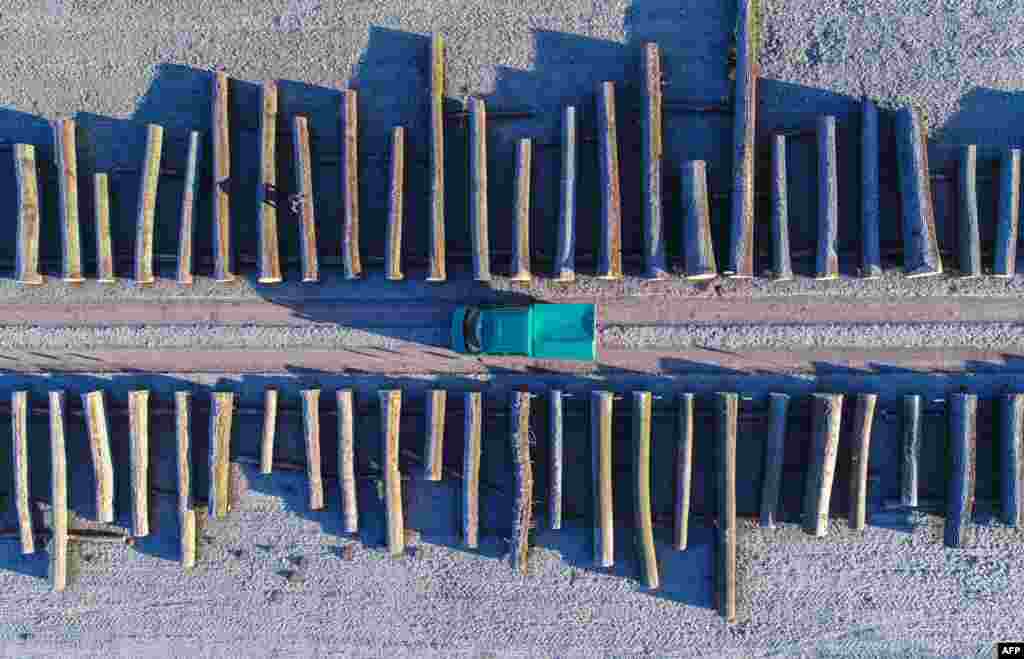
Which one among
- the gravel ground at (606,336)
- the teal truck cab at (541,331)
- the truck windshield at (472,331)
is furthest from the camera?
the gravel ground at (606,336)

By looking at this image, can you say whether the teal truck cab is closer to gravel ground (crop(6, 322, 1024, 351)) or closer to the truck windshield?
the truck windshield

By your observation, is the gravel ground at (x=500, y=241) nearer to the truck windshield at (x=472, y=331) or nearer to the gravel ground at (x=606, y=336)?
the gravel ground at (x=606, y=336)

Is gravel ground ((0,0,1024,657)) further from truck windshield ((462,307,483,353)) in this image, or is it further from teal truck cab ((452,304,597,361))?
teal truck cab ((452,304,597,361))

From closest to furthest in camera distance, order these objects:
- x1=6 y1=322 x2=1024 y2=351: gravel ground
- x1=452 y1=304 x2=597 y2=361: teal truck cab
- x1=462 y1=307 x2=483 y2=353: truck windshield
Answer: x1=452 y1=304 x2=597 y2=361: teal truck cab < x1=462 y1=307 x2=483 y2=353: truck windshield < x1=6 y1=322 x2=1024 y2=351: gravel ground

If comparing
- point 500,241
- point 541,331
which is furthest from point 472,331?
point 500,241

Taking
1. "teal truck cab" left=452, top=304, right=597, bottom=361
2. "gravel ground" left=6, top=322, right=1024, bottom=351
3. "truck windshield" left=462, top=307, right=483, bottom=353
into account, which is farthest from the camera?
"gravel ground" left=6, top=322, right=1024, bottom=351

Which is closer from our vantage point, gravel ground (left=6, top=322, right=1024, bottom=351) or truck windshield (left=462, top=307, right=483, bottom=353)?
truck windshield (left=462, top=307, right=483, bottom=353)

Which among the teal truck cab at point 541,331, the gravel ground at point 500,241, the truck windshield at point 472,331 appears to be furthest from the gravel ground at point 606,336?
the teal truck cab at point 541,331

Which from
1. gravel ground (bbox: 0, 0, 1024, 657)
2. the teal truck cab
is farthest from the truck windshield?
gravel ground (bbox: 0, 0, 1024, 657)
